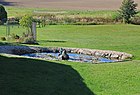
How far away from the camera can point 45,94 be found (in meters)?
13.3

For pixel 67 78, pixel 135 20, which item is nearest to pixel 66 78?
pixel 67 78

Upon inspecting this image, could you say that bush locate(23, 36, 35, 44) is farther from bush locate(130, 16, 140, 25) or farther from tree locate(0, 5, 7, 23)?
bush locate(130, 16, 140, 25)

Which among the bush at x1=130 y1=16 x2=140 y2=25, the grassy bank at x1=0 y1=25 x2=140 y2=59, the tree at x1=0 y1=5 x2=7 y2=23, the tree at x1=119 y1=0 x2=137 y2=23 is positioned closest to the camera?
the grassy bank at x1=0 y1=25 x2=140 y2=59

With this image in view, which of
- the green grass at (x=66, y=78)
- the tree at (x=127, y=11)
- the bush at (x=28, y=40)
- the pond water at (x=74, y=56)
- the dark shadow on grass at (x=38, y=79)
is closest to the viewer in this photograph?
the dark shadow on grass at (x=38, y=79)

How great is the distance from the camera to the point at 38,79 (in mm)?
15594

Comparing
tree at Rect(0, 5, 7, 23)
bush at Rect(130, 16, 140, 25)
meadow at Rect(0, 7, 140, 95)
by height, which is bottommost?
bush at Rect(130, 16, 140, 25)

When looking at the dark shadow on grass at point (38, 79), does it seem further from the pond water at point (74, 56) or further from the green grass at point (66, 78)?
the pond water at point (74, 56)

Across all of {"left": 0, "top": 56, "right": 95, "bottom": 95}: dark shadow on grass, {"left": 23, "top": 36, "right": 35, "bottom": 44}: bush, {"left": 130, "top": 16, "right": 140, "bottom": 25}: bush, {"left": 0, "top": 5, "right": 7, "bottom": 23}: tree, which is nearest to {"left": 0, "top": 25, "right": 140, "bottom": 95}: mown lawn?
{"left": 0, "top": 56, "right": 95, "bottom": 95}: dark shadow on grass

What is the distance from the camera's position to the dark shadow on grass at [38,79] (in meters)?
13.6

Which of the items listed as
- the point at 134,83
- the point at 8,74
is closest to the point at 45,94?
the point at 8,74

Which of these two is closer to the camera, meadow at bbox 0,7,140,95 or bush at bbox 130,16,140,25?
meadow at bbox 0,7,140,95

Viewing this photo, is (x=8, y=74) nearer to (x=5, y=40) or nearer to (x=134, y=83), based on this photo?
(x=134, y=83)

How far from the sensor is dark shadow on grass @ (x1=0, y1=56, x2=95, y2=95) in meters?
13.6

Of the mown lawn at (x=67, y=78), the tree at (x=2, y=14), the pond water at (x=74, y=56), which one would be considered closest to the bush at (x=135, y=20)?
the tree at (x=2, y=14)
